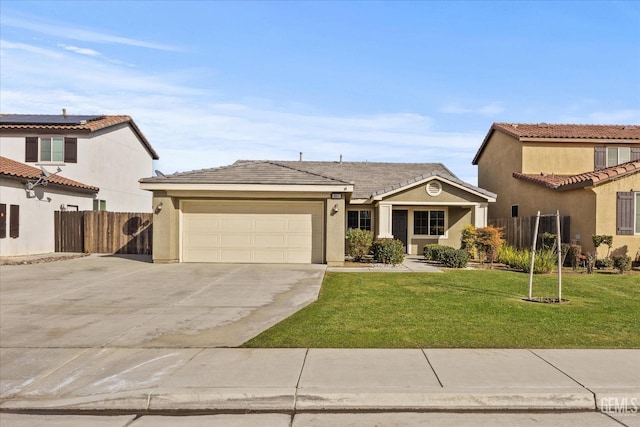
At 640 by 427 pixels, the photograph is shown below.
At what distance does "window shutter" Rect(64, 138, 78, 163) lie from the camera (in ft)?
77.8

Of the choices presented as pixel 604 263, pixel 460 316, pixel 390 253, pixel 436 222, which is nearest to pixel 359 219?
pixel 436 222

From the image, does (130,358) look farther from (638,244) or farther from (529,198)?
(529,198)

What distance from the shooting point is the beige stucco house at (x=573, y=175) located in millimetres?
16375

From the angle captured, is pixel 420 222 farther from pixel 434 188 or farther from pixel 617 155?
pixel 617 155

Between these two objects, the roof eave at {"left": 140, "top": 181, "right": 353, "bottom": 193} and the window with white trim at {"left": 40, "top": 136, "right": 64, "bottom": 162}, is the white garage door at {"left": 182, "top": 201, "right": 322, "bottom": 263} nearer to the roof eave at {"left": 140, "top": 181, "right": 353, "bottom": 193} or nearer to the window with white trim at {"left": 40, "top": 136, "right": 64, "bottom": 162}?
the roof eave at {"left": 140, "top": 181, "right": 353, "bottom": 193}

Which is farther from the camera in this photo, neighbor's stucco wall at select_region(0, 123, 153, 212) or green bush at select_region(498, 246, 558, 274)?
neighbor's stucco wall at select_region(0, 123, 153, 212)

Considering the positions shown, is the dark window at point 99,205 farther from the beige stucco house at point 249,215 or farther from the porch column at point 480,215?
the porch column at point 480,215

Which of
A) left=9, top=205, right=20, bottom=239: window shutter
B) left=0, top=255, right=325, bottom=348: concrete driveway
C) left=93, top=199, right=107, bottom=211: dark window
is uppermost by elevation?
left=93, top=199, right=107, bottom=211: dark window

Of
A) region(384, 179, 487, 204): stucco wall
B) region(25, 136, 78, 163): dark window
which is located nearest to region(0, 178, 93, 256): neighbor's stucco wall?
region(25, 136, 78, 163): dark window

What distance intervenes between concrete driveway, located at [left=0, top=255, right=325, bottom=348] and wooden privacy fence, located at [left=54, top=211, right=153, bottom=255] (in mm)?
5705

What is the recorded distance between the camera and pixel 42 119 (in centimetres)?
2519

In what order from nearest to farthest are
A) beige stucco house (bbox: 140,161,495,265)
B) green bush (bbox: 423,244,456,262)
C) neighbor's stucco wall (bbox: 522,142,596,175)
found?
green bush (bbox: 423,244,456,262) → beige stucco house (bbox: 140,161,495,265) → neighbor's stucco wall (bbox: 522,142,596,175)

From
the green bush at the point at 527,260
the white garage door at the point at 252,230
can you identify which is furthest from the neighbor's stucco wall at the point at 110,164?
the green bush at the point at 527,260

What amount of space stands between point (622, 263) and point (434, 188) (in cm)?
747
